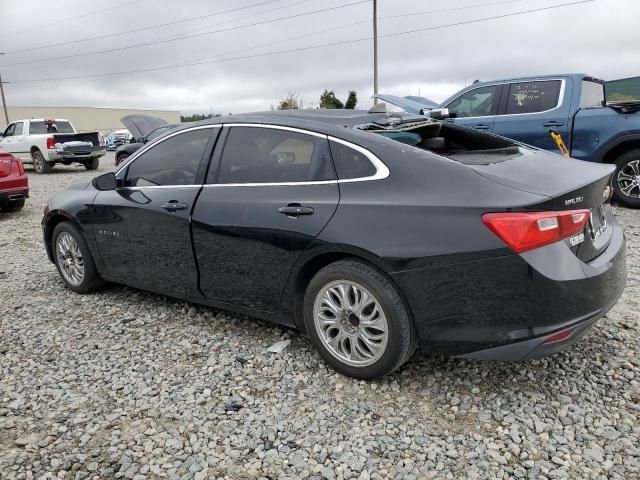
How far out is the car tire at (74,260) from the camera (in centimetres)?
452

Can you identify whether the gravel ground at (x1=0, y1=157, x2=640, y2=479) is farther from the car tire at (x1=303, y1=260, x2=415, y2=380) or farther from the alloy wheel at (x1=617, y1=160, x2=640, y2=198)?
the alloy wheel at (x1=617, y1=160, x2=640, y2=198)

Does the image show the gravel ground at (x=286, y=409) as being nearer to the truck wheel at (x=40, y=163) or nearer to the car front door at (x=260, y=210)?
the car front door at (x=260, y=210)

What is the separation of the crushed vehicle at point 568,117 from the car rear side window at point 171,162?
4.22m

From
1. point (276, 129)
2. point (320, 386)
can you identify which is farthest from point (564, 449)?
point (276, 129)

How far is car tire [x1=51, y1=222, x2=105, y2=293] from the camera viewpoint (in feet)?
14.8

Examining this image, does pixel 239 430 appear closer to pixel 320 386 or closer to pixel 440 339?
pixel 320 386

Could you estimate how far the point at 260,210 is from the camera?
10.5 ft

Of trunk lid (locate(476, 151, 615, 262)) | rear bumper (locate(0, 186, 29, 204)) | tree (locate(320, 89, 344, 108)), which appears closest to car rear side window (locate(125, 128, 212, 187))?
trunk lid (locate(476, 151, 615, 262))

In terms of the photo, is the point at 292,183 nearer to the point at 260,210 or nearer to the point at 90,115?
the point at 260,210

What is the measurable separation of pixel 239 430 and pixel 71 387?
117 centimetres

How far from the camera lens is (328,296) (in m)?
2.96

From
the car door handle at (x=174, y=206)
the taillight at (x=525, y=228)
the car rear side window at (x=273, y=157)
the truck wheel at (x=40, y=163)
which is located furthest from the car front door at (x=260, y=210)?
the truck wheel at (x=40, y=163)

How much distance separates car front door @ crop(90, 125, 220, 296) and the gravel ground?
441 millimetres

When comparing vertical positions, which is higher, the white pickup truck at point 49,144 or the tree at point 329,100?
the tree at point 329,100
